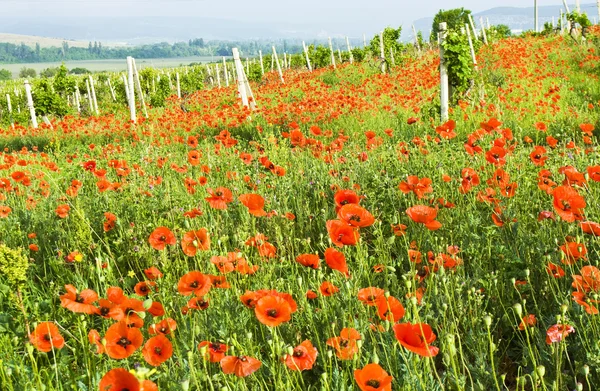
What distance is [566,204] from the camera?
5.88 feet

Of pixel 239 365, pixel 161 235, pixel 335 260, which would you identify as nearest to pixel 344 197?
pixel 335 260

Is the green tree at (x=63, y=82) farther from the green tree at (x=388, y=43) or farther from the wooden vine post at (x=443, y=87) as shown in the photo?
the wooden vine post at (x=443, y=87)

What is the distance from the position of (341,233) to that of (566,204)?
2.80 feet

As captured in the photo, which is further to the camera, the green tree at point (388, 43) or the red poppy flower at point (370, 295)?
the green tree at point (388, 43)

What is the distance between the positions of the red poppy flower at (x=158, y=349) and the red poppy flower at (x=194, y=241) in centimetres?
70

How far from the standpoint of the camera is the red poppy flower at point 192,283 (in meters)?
1.64

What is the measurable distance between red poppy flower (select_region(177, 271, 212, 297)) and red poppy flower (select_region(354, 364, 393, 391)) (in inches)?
27.1

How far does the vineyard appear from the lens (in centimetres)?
155

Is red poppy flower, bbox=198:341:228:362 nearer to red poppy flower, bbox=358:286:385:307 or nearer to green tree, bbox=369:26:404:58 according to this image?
red poppy flower, bbox=358:286:385:307

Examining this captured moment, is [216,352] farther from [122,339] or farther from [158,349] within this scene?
→ [122,339]

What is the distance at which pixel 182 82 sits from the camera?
30.8 metres

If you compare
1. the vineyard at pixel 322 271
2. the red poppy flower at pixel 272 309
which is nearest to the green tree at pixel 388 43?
the vineyard at pixel 322 271

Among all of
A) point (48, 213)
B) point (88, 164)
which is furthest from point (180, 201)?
point (48, 213)

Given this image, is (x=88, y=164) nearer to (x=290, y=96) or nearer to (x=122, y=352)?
(x=122, y=352)
